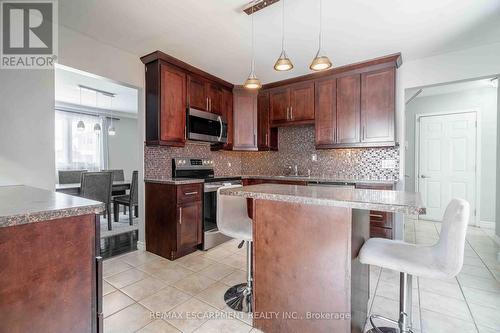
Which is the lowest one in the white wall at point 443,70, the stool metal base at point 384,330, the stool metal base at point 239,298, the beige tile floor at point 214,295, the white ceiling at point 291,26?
the beige tile floor at point 214,295

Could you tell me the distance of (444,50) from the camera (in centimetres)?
289

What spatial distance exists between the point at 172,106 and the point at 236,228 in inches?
79.6

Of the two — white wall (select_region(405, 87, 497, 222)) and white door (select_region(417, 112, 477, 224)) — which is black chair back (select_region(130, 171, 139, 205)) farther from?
white wall (select_region(405, 87, 497, 222))

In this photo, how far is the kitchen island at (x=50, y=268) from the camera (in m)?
0.86

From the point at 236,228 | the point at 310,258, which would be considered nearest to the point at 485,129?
the point at 310,258

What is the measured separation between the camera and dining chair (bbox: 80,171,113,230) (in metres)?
3.61

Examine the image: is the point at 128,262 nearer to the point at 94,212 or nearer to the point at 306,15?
the point at 94,212

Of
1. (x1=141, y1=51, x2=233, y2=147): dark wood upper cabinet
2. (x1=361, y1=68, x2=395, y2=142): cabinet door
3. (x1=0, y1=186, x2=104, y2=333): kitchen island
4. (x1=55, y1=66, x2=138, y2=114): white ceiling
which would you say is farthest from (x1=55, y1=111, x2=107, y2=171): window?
(x1=361, y1=68, x2=395, y2=142): cabinet door

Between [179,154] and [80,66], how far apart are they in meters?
1.59

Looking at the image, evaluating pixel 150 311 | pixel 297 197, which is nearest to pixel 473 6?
pixel 297 197

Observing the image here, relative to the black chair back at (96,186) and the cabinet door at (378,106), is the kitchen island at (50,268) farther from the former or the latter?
the cabinet door at (378,106)

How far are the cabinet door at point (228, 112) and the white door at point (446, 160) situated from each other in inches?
146

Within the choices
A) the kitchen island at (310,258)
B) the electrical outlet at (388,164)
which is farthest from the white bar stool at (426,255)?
the electrical outlet at (388,164)

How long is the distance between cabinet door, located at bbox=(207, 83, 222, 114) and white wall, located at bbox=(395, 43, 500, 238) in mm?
2629
